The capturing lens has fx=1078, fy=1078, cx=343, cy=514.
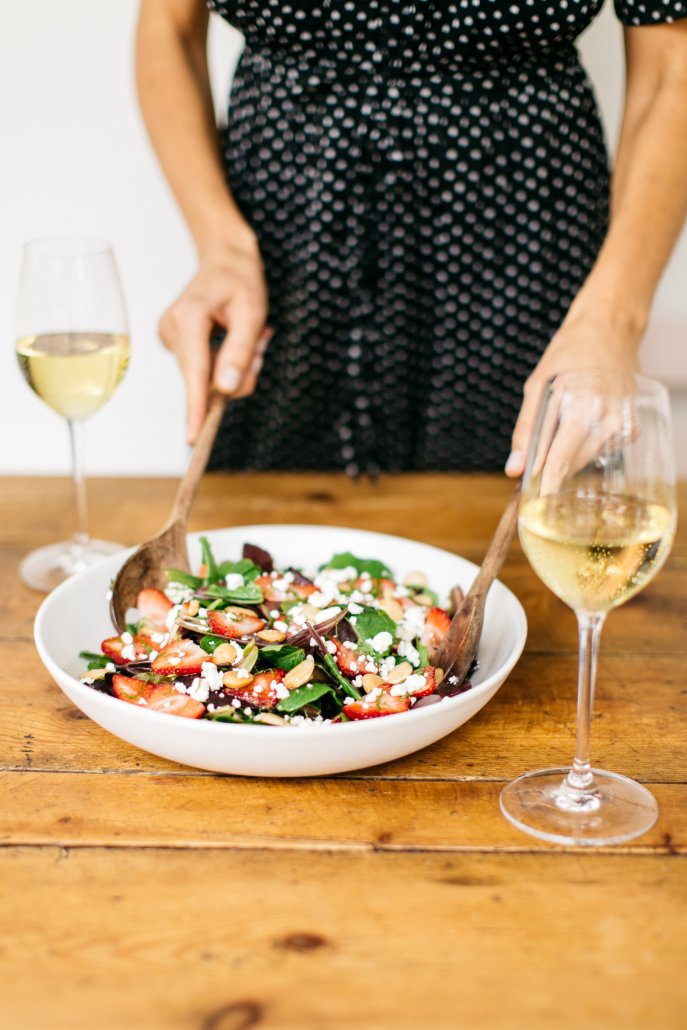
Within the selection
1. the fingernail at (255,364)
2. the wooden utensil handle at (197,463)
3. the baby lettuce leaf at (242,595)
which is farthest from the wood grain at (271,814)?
the fingernail at (255,364)

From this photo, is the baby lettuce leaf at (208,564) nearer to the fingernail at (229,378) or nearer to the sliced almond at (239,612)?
the sliced almond at (239,612)

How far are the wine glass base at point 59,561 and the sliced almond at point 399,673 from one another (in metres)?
0.54

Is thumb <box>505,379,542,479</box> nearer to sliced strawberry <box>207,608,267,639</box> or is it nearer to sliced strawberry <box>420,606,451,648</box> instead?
→ sliced strawberry <box>420,606,451,648</box>

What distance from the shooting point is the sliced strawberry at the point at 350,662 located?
96cm

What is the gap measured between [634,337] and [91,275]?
68 centimetres

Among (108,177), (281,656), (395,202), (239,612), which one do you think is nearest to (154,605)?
(239,612)

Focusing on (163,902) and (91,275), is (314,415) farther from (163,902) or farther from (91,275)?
(163,902)

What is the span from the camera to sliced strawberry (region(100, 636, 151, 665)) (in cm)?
99

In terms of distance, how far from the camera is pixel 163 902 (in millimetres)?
763

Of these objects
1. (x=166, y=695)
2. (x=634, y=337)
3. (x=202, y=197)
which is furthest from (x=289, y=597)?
(x=202, y=197)

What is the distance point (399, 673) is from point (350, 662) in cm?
4

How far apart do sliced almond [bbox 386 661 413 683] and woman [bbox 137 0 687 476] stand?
1.95 ft

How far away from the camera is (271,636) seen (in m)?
0.99

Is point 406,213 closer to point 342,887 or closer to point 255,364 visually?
point 255,364
